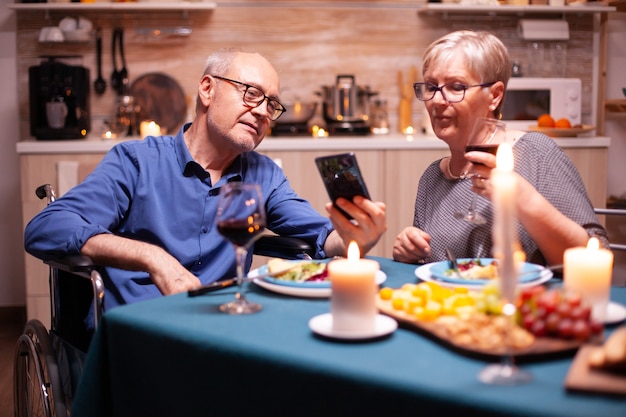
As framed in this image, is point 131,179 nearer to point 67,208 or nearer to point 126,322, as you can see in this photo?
point 67,208

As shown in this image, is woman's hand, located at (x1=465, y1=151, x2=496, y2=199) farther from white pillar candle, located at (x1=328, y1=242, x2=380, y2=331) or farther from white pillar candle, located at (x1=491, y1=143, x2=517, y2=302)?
white pillar candle, located at (x1=491, y1=143, x2=517, y2=302)

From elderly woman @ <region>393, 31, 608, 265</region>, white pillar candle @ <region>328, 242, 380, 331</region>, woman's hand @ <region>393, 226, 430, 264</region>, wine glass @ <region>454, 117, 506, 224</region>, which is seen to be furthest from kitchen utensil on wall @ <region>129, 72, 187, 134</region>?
white pillar candle @ <region>328, 242, 380, 331</region>

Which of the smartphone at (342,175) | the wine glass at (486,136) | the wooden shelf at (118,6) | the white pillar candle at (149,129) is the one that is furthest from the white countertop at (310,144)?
the smartphone at (342,175)

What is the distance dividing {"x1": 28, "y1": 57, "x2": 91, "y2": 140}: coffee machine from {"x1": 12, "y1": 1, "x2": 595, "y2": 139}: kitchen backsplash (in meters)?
0.39

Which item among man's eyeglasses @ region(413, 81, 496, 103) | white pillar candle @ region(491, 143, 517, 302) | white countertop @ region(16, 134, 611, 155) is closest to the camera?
white pillar candle @ region(491, 143, 517, 302)

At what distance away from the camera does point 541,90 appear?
437cm

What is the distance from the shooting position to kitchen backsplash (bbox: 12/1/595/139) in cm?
444

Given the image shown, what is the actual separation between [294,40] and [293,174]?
1024mm

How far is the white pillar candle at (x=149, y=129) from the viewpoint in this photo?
12.1 feet

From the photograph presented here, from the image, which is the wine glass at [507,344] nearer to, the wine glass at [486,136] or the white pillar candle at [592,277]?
the white pillar candle at [592,277]

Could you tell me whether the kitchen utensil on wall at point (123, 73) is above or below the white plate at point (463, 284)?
above

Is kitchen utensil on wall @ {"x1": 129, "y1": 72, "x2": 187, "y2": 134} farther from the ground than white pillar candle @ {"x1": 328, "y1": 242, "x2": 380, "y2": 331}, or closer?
farther from the ground

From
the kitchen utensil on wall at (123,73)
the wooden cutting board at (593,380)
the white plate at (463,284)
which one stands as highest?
the kitchen utensil on wall at (123,73)

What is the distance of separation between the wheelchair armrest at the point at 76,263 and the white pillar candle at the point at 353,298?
0.78 meters
